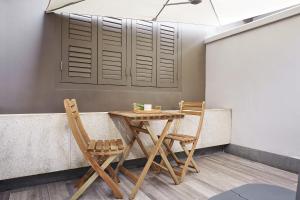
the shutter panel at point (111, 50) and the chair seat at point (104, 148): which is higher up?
the shutter panel at point (111, 50)

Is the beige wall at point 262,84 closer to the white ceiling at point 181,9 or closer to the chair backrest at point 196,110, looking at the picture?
the white ceiling at point 181,9

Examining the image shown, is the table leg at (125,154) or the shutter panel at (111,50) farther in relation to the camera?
the shutter panel at (111,50)

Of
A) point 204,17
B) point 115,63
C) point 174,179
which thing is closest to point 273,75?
point 204,17

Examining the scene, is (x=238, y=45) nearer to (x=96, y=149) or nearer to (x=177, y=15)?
(x=177, y=15)

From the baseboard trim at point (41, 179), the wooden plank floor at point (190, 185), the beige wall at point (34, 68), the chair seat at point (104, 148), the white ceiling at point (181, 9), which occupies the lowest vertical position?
the wooden plank floor at point (190, 185)

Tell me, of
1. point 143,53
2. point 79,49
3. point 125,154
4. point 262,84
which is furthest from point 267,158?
point 79,49

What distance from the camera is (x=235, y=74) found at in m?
3.56

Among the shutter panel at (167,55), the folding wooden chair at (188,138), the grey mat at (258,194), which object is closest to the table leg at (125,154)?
the folding wooden chair at (188,138)

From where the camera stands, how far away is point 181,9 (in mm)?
2916

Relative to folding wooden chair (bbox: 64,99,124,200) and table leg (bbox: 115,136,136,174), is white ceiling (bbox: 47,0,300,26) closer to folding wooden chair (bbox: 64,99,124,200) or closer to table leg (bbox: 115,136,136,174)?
folding wooden chair (bbox: 64,99,124,200)

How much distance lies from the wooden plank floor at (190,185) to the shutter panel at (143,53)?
1.43 meters

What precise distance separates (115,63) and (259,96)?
223cm

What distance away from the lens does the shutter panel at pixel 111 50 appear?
306 cm

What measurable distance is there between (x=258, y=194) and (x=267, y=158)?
7.62 ft
